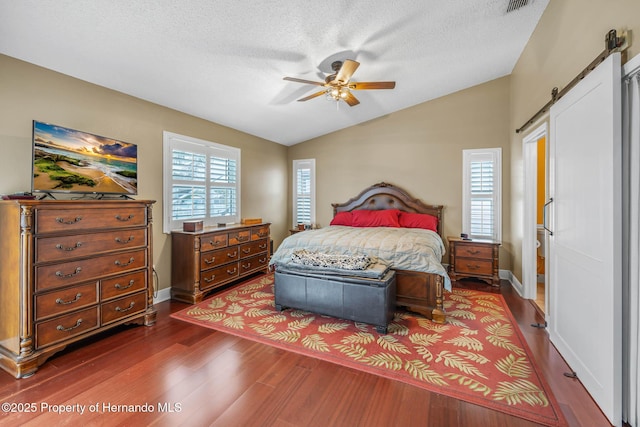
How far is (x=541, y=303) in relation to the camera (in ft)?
11.8

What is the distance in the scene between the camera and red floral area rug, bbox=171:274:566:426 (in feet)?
6.40

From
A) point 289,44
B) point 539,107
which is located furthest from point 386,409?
point 539,107

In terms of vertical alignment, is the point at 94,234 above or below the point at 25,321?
above

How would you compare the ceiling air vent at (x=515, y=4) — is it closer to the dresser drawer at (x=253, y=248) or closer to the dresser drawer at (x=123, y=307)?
the dresser drawer at (x=253, y=248)

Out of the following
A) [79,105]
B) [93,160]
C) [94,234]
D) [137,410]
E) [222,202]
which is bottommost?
[137,410]

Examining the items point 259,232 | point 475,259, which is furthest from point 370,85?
point 475,259

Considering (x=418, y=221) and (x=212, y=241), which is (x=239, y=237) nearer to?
(x=212, y=241)

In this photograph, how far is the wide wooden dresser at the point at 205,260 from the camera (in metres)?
3.71

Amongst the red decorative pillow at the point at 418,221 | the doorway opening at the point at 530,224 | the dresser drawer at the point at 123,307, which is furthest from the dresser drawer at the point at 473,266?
the dresser drawer at the point at 123,307

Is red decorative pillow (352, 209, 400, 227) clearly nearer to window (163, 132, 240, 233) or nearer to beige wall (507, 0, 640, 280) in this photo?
beige wall (507, 0, 640, 280)

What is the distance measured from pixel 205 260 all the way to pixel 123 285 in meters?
1.10

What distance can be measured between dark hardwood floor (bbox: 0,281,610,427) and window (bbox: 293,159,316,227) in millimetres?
3980

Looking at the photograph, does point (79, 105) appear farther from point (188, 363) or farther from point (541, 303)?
point (541, 303)

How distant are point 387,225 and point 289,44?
3329 mm
